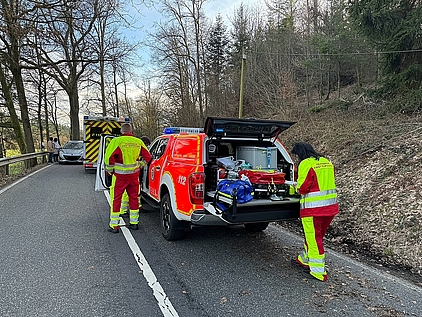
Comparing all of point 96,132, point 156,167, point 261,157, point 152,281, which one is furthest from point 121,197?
point 96,132

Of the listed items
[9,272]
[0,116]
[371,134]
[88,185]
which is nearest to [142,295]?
[9,272]

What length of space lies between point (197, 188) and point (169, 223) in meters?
1.06

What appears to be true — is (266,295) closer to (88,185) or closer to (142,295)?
(142,295)

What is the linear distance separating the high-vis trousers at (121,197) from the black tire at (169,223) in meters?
0.65

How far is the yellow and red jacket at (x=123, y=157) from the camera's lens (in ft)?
19.9

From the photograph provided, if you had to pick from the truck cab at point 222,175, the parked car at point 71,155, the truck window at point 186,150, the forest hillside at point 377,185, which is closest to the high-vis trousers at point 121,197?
the truck cab at point 222,175

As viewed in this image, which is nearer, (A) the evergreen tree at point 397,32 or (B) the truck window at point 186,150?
(B) the truck window at point 186,150

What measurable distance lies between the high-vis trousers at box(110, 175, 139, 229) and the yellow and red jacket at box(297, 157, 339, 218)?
10.6ft

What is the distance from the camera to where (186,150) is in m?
5.38

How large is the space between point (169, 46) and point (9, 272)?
2523cm

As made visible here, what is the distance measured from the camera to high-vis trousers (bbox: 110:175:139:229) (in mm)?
5969

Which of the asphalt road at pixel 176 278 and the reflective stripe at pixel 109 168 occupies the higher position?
the reflective stripe at pixel 109 168

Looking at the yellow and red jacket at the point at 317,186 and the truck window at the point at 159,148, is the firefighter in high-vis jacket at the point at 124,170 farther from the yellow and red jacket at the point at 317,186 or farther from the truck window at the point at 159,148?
the yellow and red jacket at the point at 317,186

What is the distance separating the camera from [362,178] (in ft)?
27.2
